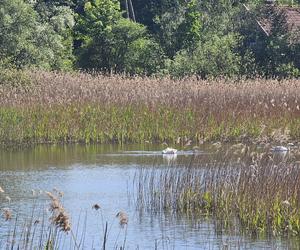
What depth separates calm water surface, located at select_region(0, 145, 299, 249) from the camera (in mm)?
12617

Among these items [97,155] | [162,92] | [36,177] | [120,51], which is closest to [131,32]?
[120,51]

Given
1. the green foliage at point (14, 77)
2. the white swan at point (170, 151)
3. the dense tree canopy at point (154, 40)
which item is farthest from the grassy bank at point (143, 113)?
the dense tree canopy at point (154, 40)

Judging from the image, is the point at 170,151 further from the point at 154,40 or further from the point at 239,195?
the point at 154,40

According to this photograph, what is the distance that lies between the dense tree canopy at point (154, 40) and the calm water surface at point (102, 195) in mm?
→ 10946

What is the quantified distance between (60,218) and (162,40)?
31363 mm

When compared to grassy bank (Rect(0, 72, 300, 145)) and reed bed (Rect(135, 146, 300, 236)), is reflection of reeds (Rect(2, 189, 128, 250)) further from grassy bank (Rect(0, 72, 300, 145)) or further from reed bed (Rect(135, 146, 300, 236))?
grassy bank (Rect(0, 72, 300, 145))


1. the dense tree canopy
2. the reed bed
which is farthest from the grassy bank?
the reed bed

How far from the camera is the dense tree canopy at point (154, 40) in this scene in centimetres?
3375

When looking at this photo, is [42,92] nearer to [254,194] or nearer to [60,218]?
[254,194]

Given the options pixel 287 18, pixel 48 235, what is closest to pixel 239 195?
pixel 48 235

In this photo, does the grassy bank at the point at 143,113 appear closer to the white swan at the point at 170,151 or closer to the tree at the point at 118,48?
the white swan at the point at 170,151

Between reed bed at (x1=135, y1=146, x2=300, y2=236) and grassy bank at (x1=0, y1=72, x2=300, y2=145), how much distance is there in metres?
8.16

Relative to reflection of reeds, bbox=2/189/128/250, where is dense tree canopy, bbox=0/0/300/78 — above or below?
above

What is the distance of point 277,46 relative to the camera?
3559 centimetres
